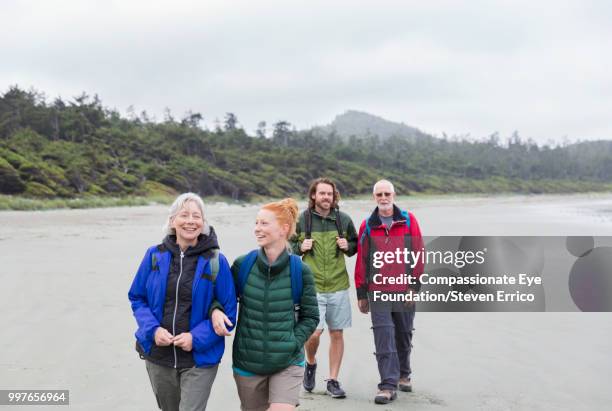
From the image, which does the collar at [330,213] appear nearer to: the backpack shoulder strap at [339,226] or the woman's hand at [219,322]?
the backpack shoulder strap at [339,226]

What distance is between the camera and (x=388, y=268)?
3.87 meters

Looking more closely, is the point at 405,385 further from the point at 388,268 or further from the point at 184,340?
the point at 184,340

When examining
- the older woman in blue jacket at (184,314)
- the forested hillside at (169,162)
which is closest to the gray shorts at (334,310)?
the older woman in blue jacket at (184,314)

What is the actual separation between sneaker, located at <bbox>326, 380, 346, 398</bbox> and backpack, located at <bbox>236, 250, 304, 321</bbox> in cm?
A: 143

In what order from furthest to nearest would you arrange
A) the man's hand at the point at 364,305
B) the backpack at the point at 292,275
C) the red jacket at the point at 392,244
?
the man's hand at the point at 364,305 → the red jacket at the point at 392,244 → the backpack at the point at 292,275

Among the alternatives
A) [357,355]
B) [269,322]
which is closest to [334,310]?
[357,355]

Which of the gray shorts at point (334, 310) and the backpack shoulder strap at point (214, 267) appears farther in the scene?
the gray shorts at point (334, 310)

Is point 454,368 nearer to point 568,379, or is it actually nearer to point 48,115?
point 568,379

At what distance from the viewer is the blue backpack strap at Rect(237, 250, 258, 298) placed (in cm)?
274

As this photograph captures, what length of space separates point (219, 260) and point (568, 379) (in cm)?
347

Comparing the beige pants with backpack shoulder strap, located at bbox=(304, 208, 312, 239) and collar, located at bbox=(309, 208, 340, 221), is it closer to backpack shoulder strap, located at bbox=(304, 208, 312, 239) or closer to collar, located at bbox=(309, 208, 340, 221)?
backpack shoulder strap, located at bbox=(304, 208, 312, 239)

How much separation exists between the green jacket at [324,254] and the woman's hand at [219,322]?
1.43 metres

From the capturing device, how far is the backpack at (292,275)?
274 cm

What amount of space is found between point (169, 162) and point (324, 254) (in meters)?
41.7
